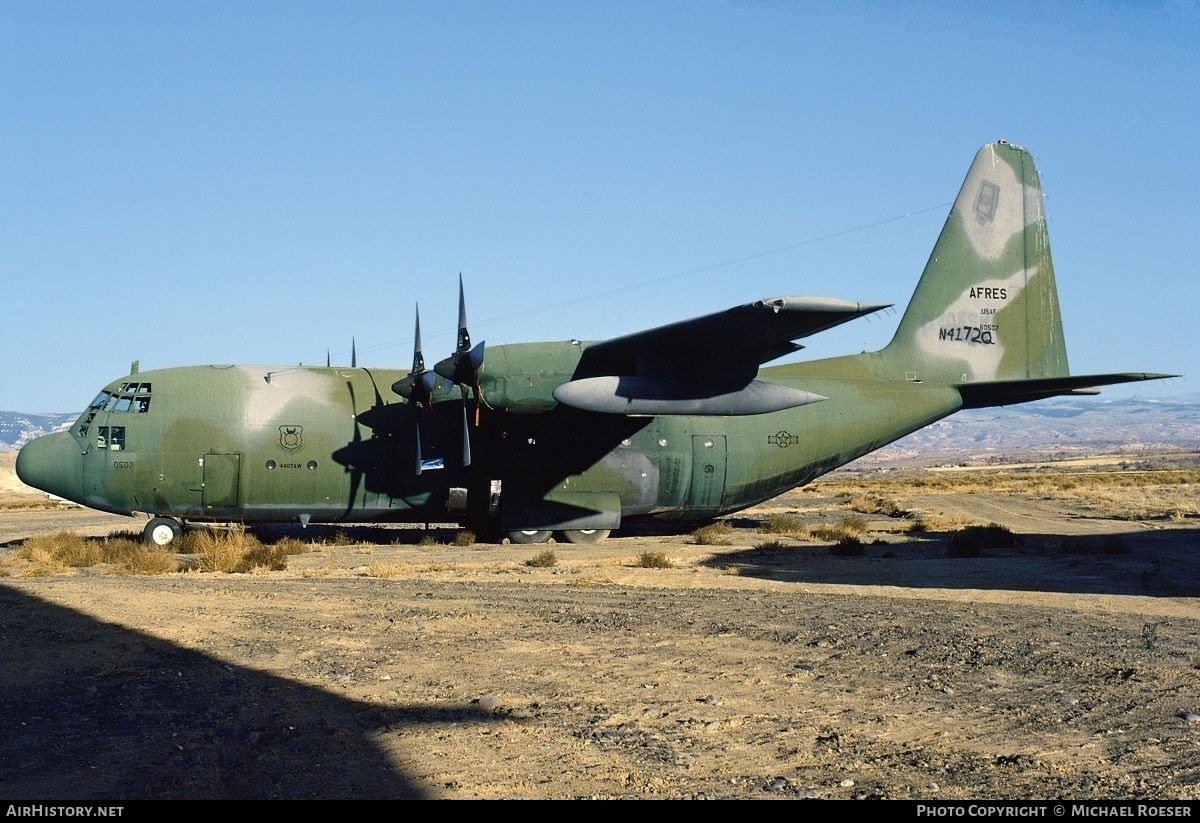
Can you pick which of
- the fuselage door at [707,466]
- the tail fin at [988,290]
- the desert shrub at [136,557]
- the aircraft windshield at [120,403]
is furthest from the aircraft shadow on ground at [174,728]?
the tail fin at [988,290]

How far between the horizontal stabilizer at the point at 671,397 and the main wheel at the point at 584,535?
512cm

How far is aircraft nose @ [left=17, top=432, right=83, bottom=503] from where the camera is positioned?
21172 mm

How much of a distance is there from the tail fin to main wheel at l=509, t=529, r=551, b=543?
9827mm

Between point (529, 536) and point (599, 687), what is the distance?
14.9 metres

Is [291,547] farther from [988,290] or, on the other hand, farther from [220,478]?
[988,290]

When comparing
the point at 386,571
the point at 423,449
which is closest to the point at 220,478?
the point at 423,449

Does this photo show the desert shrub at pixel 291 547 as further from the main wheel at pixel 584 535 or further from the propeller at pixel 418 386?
the main wheel at pixel 584 535

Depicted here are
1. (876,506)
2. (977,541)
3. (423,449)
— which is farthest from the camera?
(876,506)

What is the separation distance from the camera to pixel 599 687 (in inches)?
342

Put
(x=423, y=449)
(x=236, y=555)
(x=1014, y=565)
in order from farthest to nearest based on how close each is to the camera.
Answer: (x=423, y=449) < (x=236, y=555) < (x=1014, y=565)

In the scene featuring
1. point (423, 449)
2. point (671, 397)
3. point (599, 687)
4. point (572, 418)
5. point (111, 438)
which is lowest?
point (599, 687)

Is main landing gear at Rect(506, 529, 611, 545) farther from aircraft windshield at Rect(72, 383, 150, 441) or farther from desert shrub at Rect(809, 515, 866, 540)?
aircraft windshield at Rect(72, 383, 150, 441)

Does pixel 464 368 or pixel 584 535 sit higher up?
pixel 464 368

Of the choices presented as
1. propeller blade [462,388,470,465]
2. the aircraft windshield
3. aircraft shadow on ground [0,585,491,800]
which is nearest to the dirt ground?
aircraft shadow on ground [0,585,491,800]
